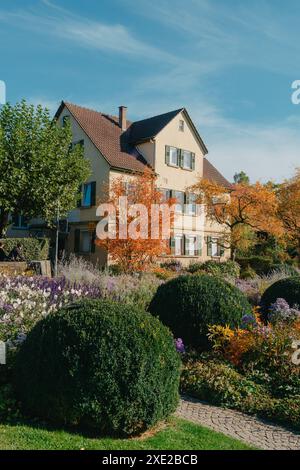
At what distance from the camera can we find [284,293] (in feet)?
37.9

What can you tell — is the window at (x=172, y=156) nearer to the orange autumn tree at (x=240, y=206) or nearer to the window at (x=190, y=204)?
the orange autumn tree at (x=240, y=206)

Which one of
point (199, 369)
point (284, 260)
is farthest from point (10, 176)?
point (284, 260)

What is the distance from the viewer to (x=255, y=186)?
93.1 ft

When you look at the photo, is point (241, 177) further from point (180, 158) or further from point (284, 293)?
point (284, 293)

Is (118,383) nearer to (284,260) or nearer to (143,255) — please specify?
(143,255)

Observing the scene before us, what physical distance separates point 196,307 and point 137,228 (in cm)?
1188

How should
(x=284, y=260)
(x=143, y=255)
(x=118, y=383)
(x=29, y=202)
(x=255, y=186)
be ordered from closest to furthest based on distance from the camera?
(x=118, y=383) → (x=143, y=255) → (x=29, y=202) → (x=255, y=186) → (x=284, y=260)

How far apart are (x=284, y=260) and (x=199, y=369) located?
2919 cm

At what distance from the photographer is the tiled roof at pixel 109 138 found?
2838 cm

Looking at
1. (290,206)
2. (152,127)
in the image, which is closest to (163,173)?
(152,127)

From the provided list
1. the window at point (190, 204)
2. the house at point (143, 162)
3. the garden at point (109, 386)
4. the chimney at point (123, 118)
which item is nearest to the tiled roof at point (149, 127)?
the house at point (143, 162)

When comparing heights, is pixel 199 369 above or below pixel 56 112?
below

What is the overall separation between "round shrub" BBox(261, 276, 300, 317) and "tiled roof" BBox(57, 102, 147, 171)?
677 inches

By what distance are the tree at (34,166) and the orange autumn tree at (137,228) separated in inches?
117
